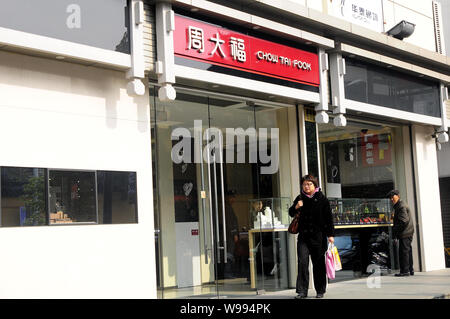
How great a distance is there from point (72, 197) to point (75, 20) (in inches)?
83.3

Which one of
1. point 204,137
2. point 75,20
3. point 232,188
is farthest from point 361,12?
point 75,20

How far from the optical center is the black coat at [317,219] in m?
9.07

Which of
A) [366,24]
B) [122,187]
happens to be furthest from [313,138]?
[122,187]

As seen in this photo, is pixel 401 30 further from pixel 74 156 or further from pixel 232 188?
pixel 74 156

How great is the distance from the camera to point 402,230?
12797 millimetres

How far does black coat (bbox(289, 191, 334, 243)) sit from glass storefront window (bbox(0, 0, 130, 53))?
3.48 m

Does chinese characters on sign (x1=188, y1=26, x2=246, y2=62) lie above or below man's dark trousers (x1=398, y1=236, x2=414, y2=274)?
above

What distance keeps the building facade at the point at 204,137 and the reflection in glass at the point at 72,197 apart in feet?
0.08

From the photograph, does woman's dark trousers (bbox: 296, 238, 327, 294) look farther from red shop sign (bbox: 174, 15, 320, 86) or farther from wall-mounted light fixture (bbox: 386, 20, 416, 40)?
wall-mounted light fixture (bbox: 386, 20, 416, 40)

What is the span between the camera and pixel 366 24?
1259 cm

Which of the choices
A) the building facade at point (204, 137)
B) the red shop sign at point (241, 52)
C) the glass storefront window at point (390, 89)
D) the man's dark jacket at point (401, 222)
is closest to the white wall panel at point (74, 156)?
the building facade at point (204, 137)

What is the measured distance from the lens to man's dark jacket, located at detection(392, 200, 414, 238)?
1279cm

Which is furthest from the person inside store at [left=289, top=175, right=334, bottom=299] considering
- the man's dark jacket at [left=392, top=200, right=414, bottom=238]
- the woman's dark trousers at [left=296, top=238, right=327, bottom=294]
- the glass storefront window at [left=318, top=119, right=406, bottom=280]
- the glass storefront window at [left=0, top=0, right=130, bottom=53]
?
the man's dark jacket at [left=392, top=200, right=414, bottom=238]

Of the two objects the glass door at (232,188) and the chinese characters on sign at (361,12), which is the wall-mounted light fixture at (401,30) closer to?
the chinese characters on sign at (361,12)
